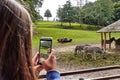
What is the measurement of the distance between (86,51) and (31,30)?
15993 mm

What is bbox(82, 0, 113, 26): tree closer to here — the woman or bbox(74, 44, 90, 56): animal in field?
bbox(74, 44, 90, 56): animal in field

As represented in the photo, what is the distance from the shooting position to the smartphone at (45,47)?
4.38 ft

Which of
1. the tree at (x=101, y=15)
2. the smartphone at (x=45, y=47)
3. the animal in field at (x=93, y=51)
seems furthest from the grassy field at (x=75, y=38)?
the tree at (x=101, y=15)

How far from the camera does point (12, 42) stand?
37.2 inches

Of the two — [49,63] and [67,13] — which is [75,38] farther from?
[49,63]

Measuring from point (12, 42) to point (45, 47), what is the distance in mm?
407

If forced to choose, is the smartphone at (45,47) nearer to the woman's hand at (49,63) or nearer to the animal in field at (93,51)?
the woman's hand at (49,63)

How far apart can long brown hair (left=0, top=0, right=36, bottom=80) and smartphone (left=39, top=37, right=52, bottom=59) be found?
37 cm

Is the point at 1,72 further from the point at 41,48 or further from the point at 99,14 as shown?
the point at 99,14

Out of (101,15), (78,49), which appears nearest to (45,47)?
(78,49)

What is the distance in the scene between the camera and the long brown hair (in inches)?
36.5

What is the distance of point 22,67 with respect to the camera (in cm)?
95

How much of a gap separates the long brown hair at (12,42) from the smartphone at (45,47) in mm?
368

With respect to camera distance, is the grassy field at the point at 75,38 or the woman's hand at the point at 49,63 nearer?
the woman's hand at the point at 49,63
